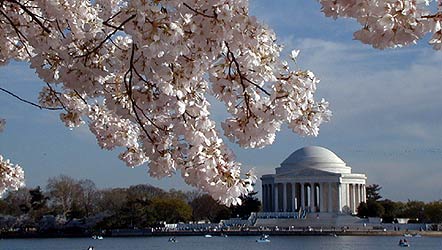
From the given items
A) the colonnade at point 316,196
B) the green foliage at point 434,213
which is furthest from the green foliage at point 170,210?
the green foliage at point 434,213

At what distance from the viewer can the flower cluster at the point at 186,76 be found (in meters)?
5.02

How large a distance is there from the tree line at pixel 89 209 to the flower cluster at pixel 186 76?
89280 mm

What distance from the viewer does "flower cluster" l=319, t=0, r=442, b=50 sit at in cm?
428

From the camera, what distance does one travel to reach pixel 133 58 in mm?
5250

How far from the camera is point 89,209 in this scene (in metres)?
107

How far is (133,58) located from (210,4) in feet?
2.18

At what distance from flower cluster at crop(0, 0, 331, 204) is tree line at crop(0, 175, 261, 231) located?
89.3 m

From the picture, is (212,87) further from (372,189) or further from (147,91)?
(372,189)

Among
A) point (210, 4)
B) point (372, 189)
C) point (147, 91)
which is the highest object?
point (372, 189)

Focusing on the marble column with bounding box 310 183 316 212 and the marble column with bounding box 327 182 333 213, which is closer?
the marble column with bounding box 327 182 333 213

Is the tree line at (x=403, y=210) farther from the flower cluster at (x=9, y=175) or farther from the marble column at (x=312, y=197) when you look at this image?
the flower cluster at (x=9, y=175)

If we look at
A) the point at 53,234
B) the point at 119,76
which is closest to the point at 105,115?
the point at 119,76

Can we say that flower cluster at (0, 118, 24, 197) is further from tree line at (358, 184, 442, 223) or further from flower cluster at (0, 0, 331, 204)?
tree line at (358, 184, 442, 223)

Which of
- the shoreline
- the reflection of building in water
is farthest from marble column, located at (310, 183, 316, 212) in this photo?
the shoreline
